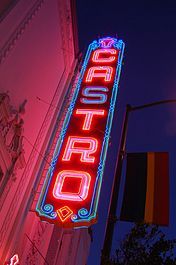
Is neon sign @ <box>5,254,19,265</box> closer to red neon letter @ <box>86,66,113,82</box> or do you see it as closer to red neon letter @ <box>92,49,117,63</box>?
red neon letter @ <box>86,66,113,82</box>

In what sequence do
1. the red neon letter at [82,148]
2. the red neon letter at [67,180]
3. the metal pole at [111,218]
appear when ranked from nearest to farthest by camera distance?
the metal pole at [111,218], the red neon letter at [67,180], the red neon letter at [82,148]

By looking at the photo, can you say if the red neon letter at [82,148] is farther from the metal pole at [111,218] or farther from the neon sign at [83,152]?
the metal pole at [111,218]

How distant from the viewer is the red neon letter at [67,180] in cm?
848

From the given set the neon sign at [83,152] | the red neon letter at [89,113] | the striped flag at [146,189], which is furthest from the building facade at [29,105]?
the striped flag at [146,189]

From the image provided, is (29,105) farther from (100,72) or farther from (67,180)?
(67,180)

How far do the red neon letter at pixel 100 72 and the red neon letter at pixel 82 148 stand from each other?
358cm

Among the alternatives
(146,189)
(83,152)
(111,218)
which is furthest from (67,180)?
(111,218)

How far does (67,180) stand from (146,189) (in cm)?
289

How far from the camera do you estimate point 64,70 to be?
1581 centimetres

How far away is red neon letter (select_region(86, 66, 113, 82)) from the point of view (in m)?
12.9

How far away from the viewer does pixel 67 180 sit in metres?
8.91

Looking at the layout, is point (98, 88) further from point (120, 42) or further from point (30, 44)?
point (120, 42)

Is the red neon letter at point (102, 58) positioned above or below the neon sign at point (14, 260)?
above

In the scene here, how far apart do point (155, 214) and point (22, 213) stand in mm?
5233
